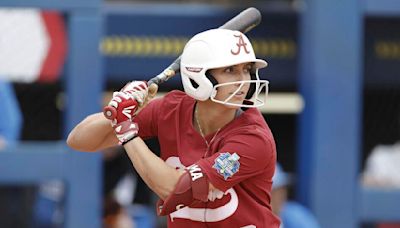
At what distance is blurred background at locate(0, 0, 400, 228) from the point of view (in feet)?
19.7

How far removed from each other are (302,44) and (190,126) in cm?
276

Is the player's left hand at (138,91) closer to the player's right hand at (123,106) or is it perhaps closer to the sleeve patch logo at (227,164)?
the player's right hand at (123,106)

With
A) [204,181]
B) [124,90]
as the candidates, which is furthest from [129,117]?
[204,181]

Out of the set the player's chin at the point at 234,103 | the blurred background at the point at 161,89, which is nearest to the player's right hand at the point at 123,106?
the player's chin at the point at 234,103

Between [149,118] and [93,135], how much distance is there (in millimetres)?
222

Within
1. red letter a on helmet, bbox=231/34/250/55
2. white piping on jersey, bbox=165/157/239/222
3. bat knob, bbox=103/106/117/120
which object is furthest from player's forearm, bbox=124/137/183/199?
red letter a on helmet, bbox=231/34/250/55

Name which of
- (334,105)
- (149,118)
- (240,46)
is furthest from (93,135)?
(334,105)

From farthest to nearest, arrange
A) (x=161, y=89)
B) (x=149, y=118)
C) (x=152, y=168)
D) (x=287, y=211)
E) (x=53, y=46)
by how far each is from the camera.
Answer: (x=161, y=89)
(x=287, y=211)
(x=53, y=46)
(x=149, y=118)
(x=152, y=168)

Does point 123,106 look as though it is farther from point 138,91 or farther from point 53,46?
point 53,46

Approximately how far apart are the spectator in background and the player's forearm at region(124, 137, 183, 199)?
2.42m

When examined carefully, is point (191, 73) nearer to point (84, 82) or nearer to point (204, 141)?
point (204, 141)

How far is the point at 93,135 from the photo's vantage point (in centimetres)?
403

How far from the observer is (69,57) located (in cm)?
602

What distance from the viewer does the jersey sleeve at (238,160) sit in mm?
3779
